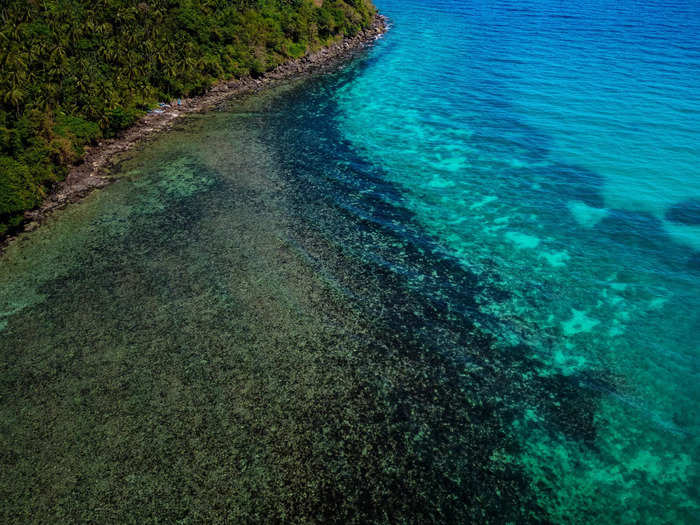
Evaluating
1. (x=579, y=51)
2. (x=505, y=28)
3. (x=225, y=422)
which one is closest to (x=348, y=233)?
(x=225, y=422)

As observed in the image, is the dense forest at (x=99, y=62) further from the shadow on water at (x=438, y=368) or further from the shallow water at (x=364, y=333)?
the shadow on water at (x=438, y=368)

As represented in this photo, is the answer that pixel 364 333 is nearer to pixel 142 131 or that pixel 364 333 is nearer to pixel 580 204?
pixel 580 204

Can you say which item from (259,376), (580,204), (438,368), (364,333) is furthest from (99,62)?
(580,204)

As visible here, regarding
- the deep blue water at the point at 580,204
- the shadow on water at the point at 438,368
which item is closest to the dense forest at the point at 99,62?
the deep blue water at the point at 580,204

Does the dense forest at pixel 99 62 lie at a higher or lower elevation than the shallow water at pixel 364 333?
higher

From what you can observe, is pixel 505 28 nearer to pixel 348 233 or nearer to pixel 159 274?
pixel 348 233

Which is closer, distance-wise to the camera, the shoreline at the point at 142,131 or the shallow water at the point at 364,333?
the shallow water at the point at 364,333

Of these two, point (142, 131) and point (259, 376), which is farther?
point (142, 131)
